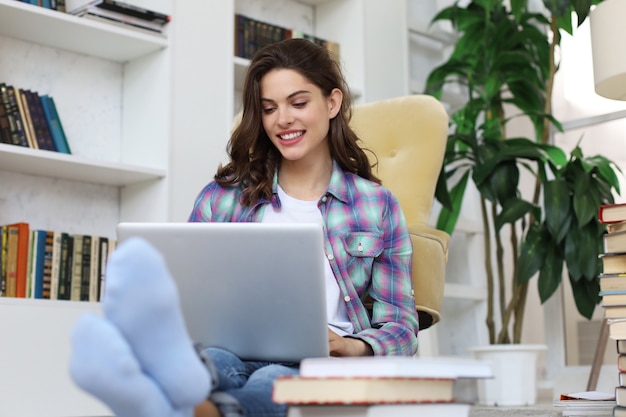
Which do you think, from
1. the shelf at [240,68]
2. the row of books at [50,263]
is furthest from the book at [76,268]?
the shelf at [240,68]

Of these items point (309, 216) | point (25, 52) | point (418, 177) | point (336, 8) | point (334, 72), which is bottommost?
point (309, 216)

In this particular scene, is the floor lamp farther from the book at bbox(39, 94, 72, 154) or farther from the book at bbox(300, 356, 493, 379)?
the book at bbox(39, 94, 72, 154)

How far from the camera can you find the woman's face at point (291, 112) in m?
1.74

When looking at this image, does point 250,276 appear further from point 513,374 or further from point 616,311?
point 513,374

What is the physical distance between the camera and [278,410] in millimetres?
1113

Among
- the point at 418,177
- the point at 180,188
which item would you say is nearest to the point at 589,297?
the point at 418,177

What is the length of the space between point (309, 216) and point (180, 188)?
1132 millimetres

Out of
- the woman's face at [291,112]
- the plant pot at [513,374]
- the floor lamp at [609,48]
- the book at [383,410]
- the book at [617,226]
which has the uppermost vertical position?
the floor lamp at [609,48]

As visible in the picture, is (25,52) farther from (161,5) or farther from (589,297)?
(589,297)

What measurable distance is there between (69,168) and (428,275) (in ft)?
4.18

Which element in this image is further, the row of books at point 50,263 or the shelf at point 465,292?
the shelf at point 465,292

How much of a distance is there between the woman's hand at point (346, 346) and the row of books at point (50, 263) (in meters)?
1.27

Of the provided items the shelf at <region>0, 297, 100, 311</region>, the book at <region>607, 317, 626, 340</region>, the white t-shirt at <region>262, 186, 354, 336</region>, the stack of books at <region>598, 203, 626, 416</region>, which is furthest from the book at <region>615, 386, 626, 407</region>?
the shelf at <region>0, 297, 100, 311</region>

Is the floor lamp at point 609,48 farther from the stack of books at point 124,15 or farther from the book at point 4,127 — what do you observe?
the book at point 4,127
